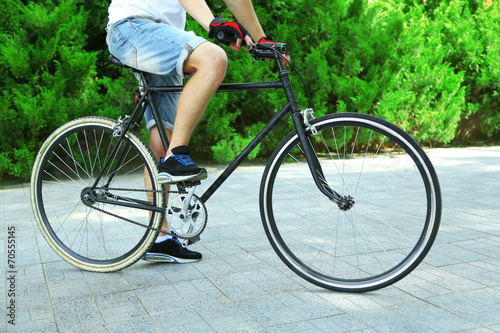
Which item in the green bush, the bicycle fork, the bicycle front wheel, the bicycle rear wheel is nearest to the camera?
the bicycle front wheel

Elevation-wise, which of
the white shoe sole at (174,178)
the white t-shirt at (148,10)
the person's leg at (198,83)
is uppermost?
the white t-shirt at (148,10)

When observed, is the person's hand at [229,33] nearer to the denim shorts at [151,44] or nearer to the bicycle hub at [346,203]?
the denim shorts at [151,44]

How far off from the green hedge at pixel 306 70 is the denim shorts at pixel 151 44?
3432 mm

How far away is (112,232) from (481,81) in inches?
274

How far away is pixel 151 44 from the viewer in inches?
112

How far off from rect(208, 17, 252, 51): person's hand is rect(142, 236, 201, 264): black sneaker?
128 cm

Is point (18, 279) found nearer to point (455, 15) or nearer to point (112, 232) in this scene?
point (112, 232)

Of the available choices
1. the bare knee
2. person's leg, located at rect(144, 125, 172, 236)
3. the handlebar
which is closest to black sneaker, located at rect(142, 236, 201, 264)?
person's leg, located at rect(144, 125, 172, 236)

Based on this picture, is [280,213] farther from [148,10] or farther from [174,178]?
[148,10]

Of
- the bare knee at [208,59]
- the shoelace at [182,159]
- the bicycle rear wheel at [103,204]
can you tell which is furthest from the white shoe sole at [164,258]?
the bare knee at [208,59]

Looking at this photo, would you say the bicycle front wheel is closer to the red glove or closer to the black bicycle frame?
the black bicycle frame

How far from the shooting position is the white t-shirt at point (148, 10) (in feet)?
9.59

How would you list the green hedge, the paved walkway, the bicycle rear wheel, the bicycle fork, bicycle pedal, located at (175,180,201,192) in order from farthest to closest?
the green hedge, the bicycle rear wheel, bicycle pedal, located at (175,180,201,192), the bicycle fork, the paved walkway

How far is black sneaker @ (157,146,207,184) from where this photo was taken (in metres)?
2.81
